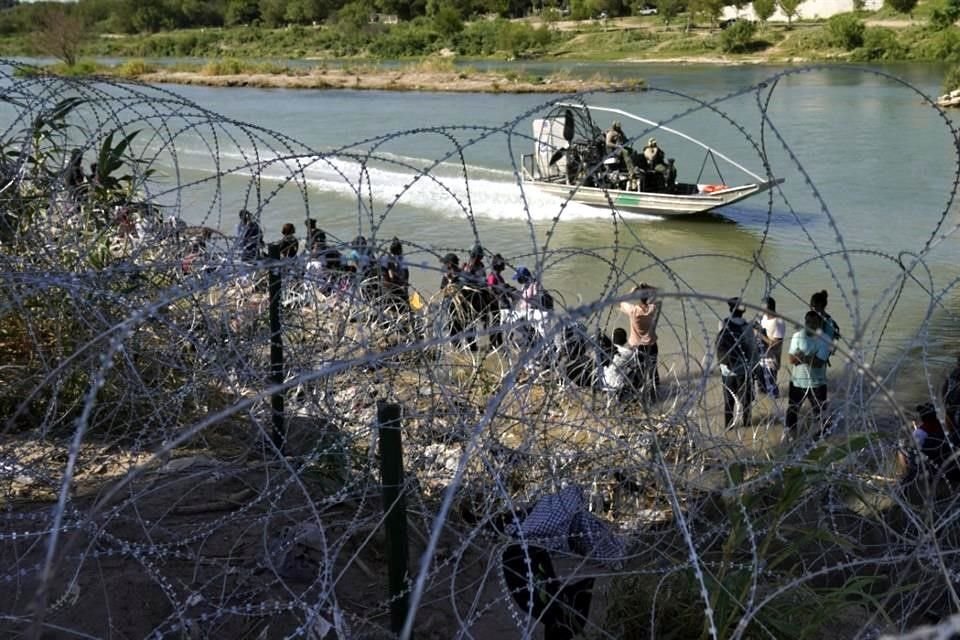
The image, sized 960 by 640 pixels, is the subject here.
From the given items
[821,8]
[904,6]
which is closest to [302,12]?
[821,8]

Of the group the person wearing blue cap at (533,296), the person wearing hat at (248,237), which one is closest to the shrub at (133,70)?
the person wearing hat at (248,237)

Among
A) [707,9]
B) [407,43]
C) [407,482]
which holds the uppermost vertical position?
[707,9]

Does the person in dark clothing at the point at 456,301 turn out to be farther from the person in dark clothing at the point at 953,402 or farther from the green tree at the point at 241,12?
the green tree at the point at 241,12

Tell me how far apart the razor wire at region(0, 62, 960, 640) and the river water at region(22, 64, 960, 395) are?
0.75 metres

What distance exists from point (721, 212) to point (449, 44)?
53249mm

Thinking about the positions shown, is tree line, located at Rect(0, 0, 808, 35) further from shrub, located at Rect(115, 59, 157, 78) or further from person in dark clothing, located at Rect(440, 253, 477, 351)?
person in dark clothing, located at Rect(440, 253, 477, 351)

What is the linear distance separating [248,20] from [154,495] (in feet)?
316

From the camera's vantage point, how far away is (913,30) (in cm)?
4912

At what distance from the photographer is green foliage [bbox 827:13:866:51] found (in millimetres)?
50000

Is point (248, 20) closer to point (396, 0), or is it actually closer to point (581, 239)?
point (396, 0)

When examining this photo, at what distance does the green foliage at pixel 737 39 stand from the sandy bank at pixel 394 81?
538 inches

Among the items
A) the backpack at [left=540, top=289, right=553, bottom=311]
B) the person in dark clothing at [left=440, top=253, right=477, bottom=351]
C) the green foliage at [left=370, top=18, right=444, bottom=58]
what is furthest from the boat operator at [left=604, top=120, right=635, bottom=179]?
the green foliage at [left=370, top=18, right=444, bottom=58]

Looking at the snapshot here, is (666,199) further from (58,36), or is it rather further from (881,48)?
(58,36)

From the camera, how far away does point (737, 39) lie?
54.7 m
